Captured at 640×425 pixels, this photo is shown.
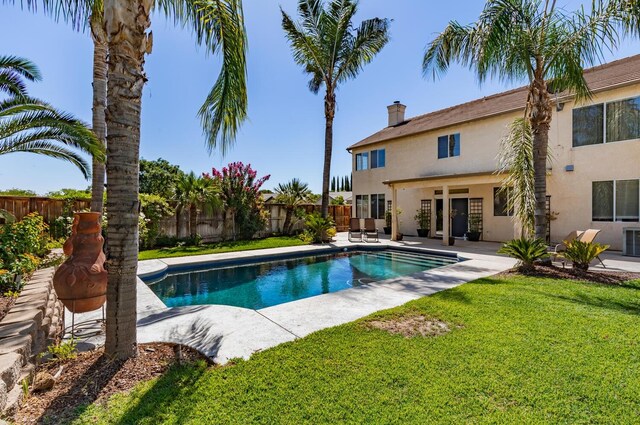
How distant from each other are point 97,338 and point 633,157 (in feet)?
54.9

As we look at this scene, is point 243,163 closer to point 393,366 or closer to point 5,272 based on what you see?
point 5,272

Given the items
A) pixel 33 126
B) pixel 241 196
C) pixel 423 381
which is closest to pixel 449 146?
pixel 241 196

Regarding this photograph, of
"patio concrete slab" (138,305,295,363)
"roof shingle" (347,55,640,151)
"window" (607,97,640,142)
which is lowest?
"patio concrete slab" (138,305,295,363)

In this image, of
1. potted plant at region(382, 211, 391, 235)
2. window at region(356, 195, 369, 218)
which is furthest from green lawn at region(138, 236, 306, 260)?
window at region(356, 195, 369, 218)

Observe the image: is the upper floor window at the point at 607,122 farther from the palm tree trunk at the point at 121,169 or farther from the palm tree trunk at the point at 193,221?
the palm tree trunk at the point at 193,221

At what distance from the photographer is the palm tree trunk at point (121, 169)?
11.0ft

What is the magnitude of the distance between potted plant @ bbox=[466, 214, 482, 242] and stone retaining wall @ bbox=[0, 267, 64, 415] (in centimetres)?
1674

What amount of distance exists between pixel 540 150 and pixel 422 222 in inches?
404

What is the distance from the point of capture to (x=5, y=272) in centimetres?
516

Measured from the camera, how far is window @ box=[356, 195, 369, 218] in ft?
73.5

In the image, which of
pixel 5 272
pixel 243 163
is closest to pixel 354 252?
pixel 243 163

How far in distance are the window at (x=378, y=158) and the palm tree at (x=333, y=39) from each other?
6157mm

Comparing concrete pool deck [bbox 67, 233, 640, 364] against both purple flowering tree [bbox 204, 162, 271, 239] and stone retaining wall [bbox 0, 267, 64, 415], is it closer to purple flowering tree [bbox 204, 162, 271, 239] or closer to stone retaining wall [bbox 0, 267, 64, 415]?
stone retaining wall [bbox 0, 267, 64, 415]

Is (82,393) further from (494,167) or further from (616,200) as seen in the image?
(494,167)
